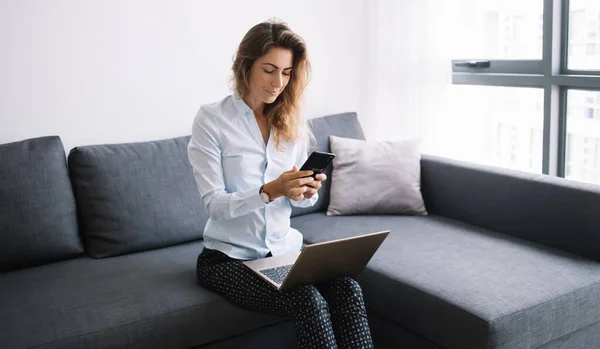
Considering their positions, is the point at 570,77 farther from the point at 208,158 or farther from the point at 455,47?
the point at 208,158

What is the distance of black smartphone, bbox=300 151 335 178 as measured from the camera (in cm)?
211

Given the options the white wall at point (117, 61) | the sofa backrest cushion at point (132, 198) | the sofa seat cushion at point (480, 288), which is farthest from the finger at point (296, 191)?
the white wall at point (117, 61)

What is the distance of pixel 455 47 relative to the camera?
11.5 feet

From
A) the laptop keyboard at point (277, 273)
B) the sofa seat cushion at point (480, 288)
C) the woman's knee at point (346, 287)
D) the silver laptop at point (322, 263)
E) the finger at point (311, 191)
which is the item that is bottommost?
the sofa seat cushion at point (480, 288)

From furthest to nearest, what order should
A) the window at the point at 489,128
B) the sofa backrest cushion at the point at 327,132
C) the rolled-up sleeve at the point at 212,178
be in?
1. the window at the point at 489,128
2. the sofa backrest cushion at the point at 327,132
3. the rolled-up sleeve at the point at 212,178

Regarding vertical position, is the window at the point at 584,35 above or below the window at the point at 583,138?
above

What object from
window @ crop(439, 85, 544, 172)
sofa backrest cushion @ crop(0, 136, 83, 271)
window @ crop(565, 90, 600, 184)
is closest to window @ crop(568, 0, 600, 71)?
window @ crop(565, 90, 600, 184)

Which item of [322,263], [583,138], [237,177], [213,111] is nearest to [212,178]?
[237,177]

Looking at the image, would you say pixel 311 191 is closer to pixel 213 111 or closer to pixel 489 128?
pixel 213 111

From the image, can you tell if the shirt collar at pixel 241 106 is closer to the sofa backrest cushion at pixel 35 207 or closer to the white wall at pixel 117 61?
the white wall at pixel 117 61

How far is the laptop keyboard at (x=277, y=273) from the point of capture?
2.17 meters

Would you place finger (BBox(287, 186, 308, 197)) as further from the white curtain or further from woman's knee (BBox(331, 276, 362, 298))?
the white curtain

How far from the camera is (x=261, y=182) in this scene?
7.98 ft

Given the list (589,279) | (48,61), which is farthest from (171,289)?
(589,279)
